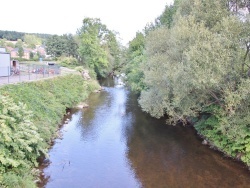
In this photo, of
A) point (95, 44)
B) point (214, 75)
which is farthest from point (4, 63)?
point (95, 44)

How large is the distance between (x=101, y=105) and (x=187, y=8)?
56.8ft

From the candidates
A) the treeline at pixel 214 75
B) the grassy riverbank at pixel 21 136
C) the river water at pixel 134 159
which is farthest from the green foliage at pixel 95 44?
the grassy riverbank at pixel 21 136

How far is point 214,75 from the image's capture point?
16.1 metres

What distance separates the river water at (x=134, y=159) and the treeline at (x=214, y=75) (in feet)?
6.07

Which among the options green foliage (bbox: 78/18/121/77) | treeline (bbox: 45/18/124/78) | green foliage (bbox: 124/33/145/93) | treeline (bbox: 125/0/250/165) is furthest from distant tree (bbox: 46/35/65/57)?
treeline (bbox: 125/0/250/165)

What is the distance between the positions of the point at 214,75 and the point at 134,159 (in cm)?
782

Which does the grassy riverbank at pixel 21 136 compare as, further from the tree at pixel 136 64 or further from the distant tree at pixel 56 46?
the distant tree at pixel 56 46

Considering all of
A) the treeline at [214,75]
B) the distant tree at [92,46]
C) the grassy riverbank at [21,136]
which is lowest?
the grassy riverbank at [21,136]

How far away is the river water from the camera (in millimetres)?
14773

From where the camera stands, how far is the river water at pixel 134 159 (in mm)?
14773

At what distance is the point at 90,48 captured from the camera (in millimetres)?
60094

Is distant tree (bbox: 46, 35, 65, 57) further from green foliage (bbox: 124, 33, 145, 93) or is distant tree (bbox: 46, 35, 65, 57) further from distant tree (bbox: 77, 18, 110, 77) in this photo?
Answer: green foliage (bbox: 124, 33, 145, 93)

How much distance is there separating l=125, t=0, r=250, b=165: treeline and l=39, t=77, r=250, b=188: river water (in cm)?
185

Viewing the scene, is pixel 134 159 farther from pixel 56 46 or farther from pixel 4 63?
pixel 56 46
